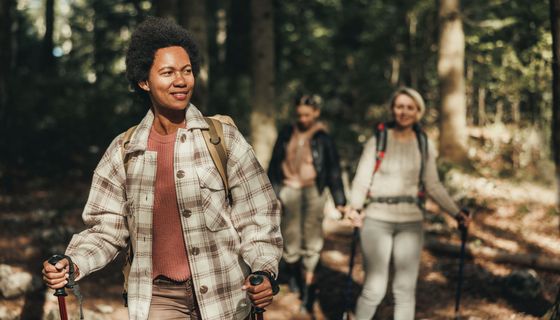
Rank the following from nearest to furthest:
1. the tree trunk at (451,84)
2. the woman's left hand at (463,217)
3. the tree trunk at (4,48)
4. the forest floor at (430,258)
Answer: the woman's left hand at (463,217)
the forest floor at (430,258)
the tree trunk at (4,48)
the tree trunk at (451,84)

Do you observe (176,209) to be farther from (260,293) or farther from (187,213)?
(260,293)

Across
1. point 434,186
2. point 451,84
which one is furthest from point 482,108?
point 434,186

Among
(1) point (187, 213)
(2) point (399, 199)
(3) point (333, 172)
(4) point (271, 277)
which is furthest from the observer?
(3) point (333, 172)

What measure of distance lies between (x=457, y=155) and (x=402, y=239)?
8.37 m

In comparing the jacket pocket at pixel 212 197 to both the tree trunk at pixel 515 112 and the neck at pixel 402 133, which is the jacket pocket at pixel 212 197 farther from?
the tree trunk at pixel 515 112

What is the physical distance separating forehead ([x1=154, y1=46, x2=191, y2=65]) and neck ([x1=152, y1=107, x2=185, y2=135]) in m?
0.25

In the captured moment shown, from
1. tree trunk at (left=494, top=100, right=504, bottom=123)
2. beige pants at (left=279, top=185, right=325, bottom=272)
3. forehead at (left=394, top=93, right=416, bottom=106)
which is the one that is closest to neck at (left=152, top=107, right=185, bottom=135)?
forehead at (left=394, top=93, right=416, bottom=106)

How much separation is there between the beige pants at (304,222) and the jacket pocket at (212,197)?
4.05 metres

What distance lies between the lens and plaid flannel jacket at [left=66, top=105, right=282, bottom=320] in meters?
2.89

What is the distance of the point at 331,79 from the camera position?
20812 mm

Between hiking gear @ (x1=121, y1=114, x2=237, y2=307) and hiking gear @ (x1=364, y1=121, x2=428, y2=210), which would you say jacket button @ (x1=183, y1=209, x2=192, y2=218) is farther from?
hiking gear @ (x1=364, y1=121, x2=428, y2=210)

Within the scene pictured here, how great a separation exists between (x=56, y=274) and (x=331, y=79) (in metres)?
18.7

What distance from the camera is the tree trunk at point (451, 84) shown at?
12867mm

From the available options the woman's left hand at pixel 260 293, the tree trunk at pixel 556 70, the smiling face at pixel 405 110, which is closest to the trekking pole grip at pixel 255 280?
the woman's left hand at pixel 260 293
